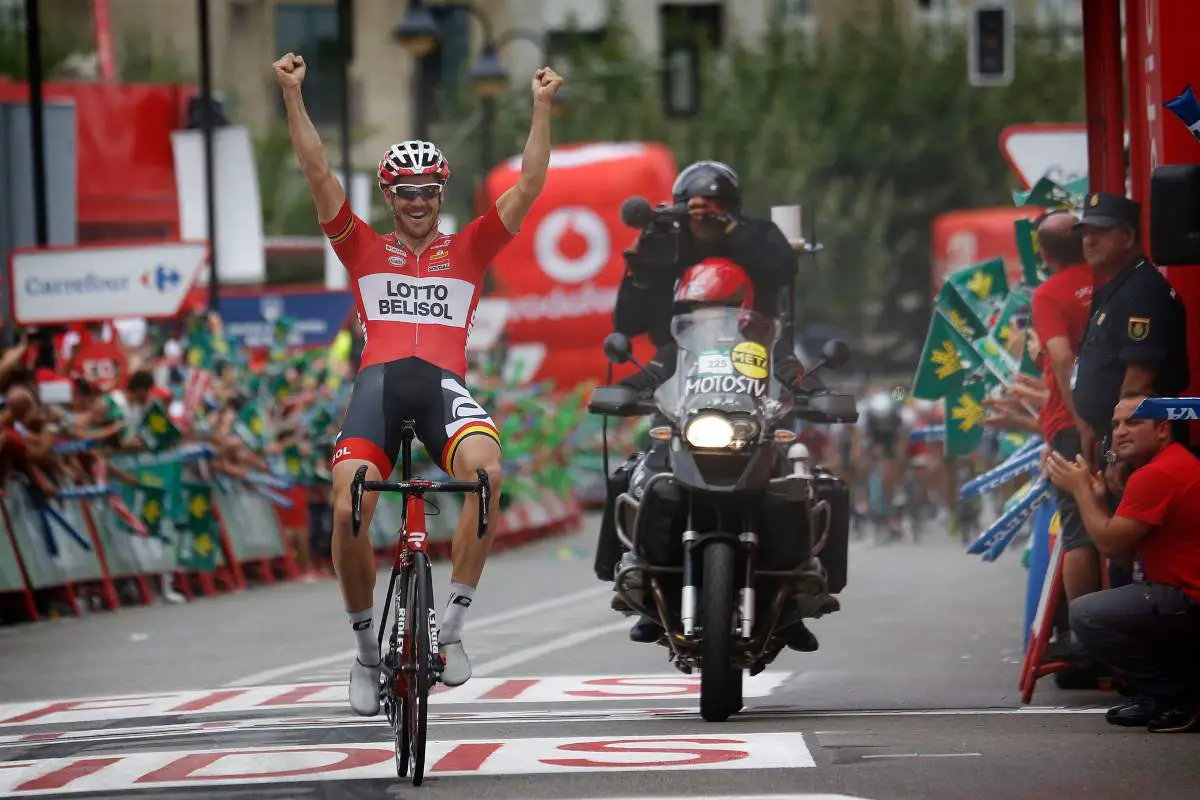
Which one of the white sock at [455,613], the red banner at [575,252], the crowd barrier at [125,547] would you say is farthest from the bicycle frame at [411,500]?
the red banner at [575,252]

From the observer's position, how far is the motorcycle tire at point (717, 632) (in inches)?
390

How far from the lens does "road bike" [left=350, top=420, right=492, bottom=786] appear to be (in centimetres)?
842

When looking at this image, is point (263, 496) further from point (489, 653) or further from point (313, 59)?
point (313, 59)

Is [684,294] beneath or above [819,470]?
above

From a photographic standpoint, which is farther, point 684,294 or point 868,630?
point 868,630

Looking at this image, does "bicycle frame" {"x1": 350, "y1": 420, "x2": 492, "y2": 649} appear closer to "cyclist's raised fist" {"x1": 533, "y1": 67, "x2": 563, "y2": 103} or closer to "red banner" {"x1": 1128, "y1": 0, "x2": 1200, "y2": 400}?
"cyclist's raised fist" {"x1": 533, "y1": 67, "x2": 563, "y2": 103}

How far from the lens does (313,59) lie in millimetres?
71750

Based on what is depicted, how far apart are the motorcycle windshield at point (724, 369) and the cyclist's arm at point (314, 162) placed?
1.64 metres

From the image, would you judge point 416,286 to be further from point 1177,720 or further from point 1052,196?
point 1052,196

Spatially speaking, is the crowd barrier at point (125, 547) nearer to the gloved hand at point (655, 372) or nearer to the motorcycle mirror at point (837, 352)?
the gloved hand at point (655, 372)

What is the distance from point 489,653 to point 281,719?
157 inches

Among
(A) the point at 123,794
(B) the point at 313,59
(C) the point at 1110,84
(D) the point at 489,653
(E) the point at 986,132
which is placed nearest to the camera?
(A) the point at 123,794

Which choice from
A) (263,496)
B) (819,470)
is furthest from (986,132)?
(819,470)

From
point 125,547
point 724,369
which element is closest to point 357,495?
point 724,369
